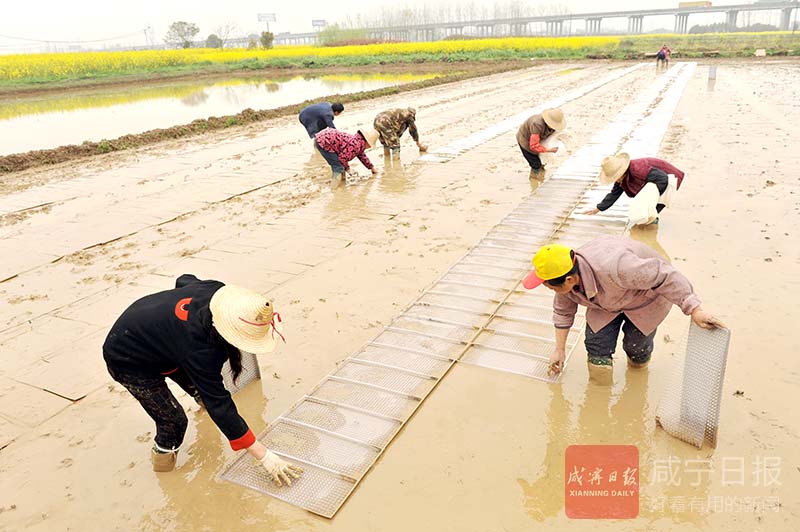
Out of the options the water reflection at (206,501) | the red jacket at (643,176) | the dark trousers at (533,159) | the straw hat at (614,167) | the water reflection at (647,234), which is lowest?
the water reflection at (206,501)

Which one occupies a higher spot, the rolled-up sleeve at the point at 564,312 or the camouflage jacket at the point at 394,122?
the camouflage jacket at the point at 394,122

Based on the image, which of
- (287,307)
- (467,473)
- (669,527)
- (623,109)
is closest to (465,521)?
(467,473)

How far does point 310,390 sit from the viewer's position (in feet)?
10.8

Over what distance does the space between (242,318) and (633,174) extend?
14.0 feet

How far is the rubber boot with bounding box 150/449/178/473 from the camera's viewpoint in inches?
106

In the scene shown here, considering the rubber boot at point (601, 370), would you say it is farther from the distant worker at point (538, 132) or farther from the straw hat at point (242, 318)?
the distant worker at point (538, 132)

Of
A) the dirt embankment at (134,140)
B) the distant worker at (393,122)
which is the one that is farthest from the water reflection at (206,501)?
the dirt embankment at (134,140)

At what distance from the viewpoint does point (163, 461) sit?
8.83 ft

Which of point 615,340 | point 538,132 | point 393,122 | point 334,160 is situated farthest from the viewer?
point 393,122

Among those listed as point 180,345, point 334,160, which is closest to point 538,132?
point 334,160

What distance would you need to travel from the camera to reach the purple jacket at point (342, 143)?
7488 millimetres

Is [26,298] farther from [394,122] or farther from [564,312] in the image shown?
[394,122]

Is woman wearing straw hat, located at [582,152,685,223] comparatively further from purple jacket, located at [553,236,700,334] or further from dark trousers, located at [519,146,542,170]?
purple jacket, located at [553,236,700,334]

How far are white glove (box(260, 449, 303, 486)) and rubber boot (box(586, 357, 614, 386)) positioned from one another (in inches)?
67.3
